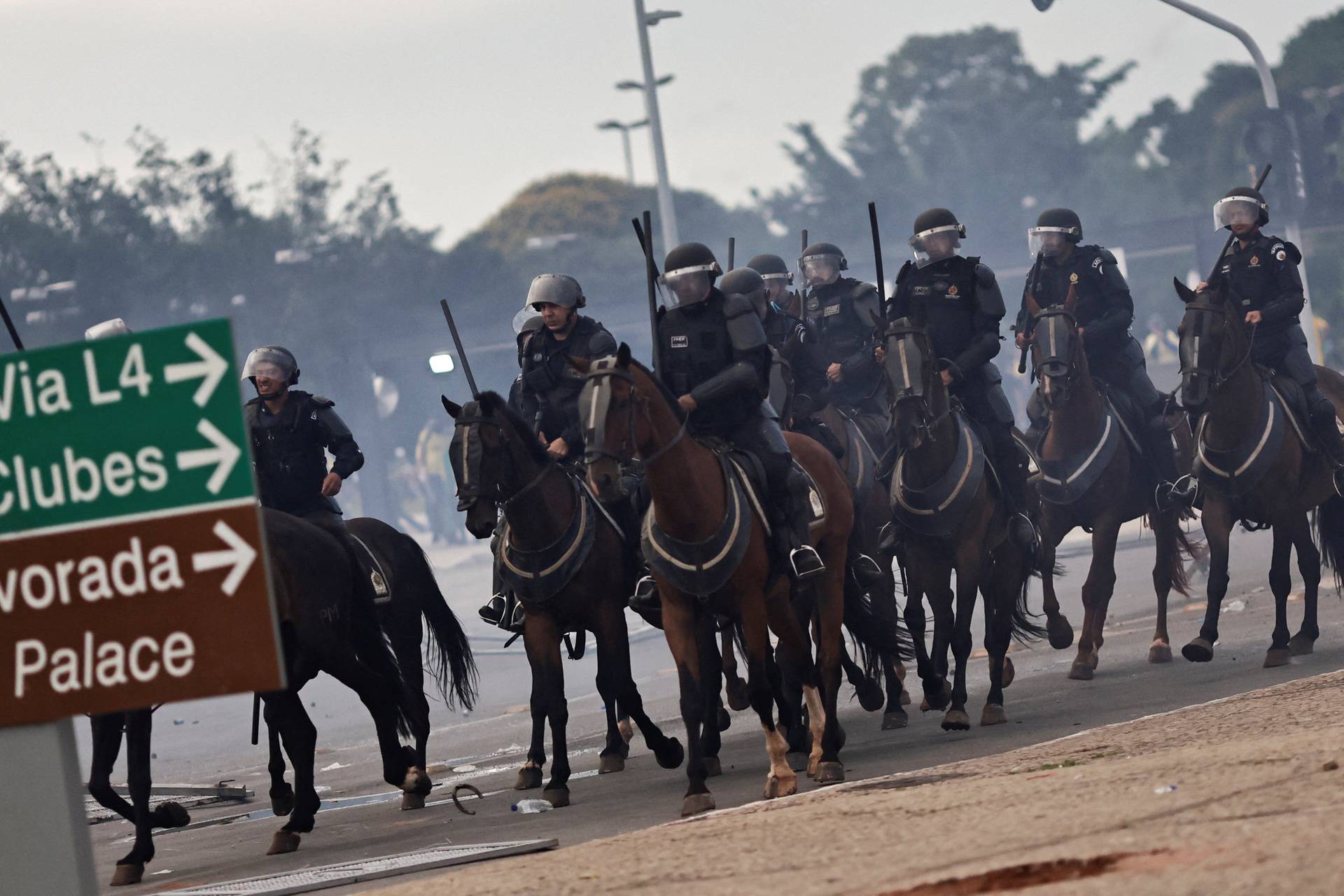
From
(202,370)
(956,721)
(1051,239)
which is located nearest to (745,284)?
(956,721)

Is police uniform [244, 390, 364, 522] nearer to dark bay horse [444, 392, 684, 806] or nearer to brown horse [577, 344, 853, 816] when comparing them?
dark bay horse [444, 392, 684, 806]

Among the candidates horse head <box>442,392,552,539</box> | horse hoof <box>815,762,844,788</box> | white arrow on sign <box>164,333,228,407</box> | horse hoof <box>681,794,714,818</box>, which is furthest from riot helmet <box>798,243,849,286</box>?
white arrow on sign <box>164,333,228,407</box>

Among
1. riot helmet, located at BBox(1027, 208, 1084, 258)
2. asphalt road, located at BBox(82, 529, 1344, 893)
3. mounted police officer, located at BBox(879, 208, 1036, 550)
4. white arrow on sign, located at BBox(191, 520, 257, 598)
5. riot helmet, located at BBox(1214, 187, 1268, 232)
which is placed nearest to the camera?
white arrow on sign, located at BBox(191, 520, 257, 598)

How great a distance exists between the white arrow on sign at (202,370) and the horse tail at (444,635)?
21.1 ft

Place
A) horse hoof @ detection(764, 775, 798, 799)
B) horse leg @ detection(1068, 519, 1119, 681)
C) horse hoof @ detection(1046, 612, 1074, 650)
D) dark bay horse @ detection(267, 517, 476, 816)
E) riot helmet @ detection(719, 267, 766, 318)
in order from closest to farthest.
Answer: horse hoof @ detection(764, 775, 798, 799)
dark bay horse @ detection(267, 517, 476, 816)
riot helmet @ detection(719, 267, 766, 318)
horse leg @ detection(1068, 519, 1119, 681)
horse hoof @ detection(1046, 612, 1074, 650)

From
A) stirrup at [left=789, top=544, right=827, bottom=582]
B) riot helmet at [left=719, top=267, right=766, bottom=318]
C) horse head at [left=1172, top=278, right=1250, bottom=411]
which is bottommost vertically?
stirrup at [left=789, top=544, right=827, bottom=582]

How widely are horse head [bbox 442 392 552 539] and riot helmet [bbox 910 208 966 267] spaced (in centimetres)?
315

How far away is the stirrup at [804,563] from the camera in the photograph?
1011cm

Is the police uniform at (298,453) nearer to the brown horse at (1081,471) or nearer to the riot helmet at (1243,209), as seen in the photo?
the brown horse at (1081,471)

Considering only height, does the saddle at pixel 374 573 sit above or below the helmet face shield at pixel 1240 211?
below

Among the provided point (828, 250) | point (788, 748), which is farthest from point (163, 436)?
point (828, 250)

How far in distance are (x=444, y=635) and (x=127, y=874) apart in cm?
337

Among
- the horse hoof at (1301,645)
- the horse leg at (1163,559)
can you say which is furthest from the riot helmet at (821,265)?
the horse hoof at (1301,645)

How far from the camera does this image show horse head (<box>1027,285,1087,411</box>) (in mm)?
13820
